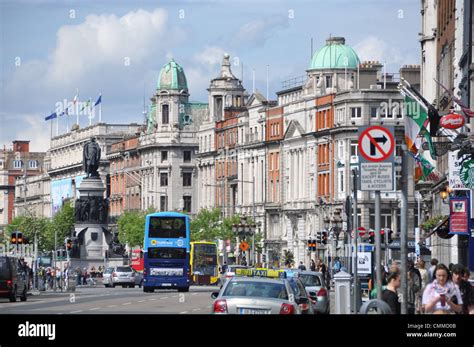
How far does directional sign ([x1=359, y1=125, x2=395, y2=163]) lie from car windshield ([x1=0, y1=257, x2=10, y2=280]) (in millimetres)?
35199

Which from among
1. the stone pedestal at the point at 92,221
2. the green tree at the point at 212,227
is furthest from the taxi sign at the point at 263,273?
the green tree at the point at 212,227

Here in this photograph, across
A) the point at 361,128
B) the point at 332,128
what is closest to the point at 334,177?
the point at 332,128

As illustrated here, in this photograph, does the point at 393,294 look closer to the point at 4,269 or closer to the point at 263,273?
the point at 263,273

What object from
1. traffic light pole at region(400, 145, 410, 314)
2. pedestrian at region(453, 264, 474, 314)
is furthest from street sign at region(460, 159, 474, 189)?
traffic light pole at region(400, 145, 410, 314)

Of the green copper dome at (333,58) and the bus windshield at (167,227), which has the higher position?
the green copper dome at (333,58)

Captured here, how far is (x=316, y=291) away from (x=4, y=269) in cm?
1999

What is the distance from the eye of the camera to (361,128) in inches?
1068

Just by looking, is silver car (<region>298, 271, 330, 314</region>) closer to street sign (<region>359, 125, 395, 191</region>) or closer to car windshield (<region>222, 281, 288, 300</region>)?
car windshield (<region>222, 281, 288, 300</region>)

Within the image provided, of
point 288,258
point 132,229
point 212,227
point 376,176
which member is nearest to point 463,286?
point 376,176

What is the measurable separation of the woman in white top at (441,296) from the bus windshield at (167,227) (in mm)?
54894

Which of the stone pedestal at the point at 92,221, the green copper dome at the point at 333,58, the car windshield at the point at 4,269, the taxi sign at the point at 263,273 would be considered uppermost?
the green copper dome at the point at 333,58

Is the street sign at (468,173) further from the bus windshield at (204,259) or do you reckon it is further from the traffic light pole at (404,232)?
the bus windshield at (204,259)

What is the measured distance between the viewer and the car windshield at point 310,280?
149ft
